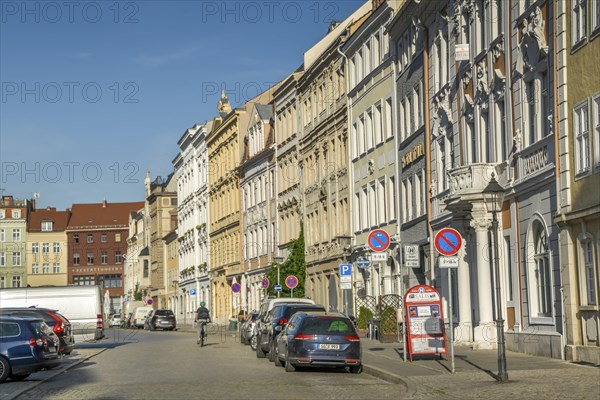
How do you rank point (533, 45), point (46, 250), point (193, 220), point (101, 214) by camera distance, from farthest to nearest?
point (101, 214) < point (46, 250) < point (193, 220) < point (533, 45)

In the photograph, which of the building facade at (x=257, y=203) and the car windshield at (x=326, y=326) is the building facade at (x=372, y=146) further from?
the car windshield at (x=326, y=326)

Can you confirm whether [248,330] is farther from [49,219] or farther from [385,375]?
[49,219]

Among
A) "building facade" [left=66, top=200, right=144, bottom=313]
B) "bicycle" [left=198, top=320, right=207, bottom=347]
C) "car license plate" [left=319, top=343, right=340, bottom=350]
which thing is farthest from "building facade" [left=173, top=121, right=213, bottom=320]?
"car license plate" [left=319, top=343, right=340, bottom=350]

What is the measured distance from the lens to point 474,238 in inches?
1323

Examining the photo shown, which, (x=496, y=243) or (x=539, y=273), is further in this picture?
(x=539, y=273)

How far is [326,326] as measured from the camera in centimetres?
2630

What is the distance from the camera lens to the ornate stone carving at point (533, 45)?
87.8 feet

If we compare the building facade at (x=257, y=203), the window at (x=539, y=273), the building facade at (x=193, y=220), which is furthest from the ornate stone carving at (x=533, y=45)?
the building facade at (x=193, y=220)

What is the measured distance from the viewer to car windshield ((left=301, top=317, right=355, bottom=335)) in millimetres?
26156

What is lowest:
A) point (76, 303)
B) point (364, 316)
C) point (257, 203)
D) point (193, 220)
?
point (364, 316)

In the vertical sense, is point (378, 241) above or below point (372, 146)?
below

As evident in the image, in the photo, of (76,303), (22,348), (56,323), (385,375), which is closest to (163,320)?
(76,303)

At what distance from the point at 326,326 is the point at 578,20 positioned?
8668 mm

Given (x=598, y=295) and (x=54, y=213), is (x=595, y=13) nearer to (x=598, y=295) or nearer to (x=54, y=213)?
(x=598, y=295)
